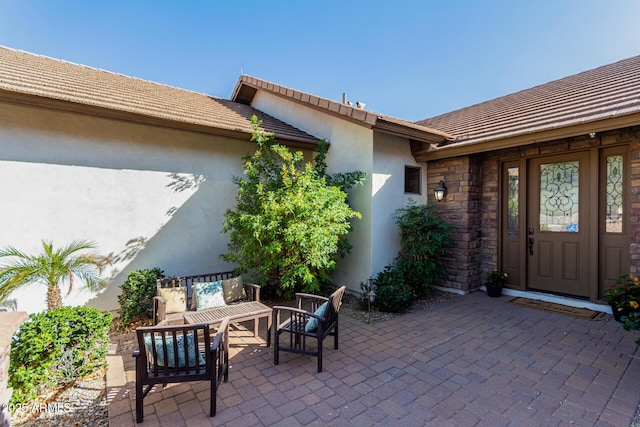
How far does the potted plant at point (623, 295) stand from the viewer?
4.13 metres

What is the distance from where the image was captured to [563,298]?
5.39m

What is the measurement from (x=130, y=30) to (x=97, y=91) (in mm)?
4381

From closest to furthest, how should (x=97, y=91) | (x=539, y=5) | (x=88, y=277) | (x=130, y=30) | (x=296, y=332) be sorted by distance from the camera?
(x=296, y=332) < (x=88, y=277) < (x=97, y=91) < (x=539, y=5) < (x=130, y=30)

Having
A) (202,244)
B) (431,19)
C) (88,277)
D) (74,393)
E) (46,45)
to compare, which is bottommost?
(74,393)

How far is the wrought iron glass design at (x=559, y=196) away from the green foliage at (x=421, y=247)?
1781 mm

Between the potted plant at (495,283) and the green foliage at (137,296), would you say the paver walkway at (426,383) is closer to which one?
the green foliage at (137,296)

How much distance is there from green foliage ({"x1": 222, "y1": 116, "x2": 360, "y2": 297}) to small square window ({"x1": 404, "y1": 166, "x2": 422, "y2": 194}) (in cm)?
202

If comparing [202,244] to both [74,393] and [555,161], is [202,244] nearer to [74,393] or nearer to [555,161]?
[74,393]

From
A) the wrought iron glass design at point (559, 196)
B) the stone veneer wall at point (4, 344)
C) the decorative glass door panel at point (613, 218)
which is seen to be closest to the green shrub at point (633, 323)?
the decorative glass door panel at point (613, 218)

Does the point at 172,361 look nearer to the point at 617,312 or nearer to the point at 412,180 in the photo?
the point at 412,180

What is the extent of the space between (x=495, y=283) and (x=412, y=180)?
2.78m

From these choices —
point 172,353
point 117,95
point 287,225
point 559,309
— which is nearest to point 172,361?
point 172,353

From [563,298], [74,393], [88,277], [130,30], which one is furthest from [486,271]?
[130,30]

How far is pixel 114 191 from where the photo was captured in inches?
196
